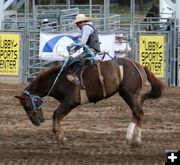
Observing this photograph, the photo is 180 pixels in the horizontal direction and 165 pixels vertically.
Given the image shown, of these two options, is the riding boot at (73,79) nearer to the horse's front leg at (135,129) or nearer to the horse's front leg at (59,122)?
the horse's front leg at (59,122)

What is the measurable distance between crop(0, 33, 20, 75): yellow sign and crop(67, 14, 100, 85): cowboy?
34.5 ft

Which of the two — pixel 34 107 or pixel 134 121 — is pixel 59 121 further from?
pixel 134 121

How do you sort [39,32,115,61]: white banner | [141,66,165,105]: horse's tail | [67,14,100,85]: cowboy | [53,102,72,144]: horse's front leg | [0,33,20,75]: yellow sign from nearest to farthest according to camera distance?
1. [53,102,72,144]: horse's front leg
2. [67,14,100,85]: cowboy
3. [141,66,165,105]: horse's tail
4. [39,32,115,61]: white banner
5. [0,33,20,75]: yellow sign

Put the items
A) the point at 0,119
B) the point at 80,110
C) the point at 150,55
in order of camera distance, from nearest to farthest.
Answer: the point at 0,119 → the point at 80,110 → the point at 150,55

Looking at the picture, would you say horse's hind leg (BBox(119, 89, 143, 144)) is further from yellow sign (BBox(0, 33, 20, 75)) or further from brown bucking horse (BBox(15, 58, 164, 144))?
yellow sign (BBox(0, 33, 20, 75))

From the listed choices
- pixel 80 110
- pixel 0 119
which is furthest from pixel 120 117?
pixel 0 119

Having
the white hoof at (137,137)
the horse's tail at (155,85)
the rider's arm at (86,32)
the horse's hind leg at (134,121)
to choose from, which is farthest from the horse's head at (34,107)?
the horse's tail at (155,85)

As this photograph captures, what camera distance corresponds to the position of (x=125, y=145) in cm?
1053

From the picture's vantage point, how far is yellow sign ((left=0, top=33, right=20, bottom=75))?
20.9 m

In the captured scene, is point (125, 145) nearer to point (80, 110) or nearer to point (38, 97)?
point (38, 97)

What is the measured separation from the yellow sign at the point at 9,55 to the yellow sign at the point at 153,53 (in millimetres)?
3686

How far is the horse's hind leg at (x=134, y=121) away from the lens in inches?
406

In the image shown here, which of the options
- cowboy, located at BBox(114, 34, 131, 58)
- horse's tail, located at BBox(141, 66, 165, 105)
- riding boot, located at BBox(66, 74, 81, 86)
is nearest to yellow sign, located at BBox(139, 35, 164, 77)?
cowboy, located at BBox(114, 34, 131, 58)

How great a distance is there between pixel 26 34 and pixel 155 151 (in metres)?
11.9
